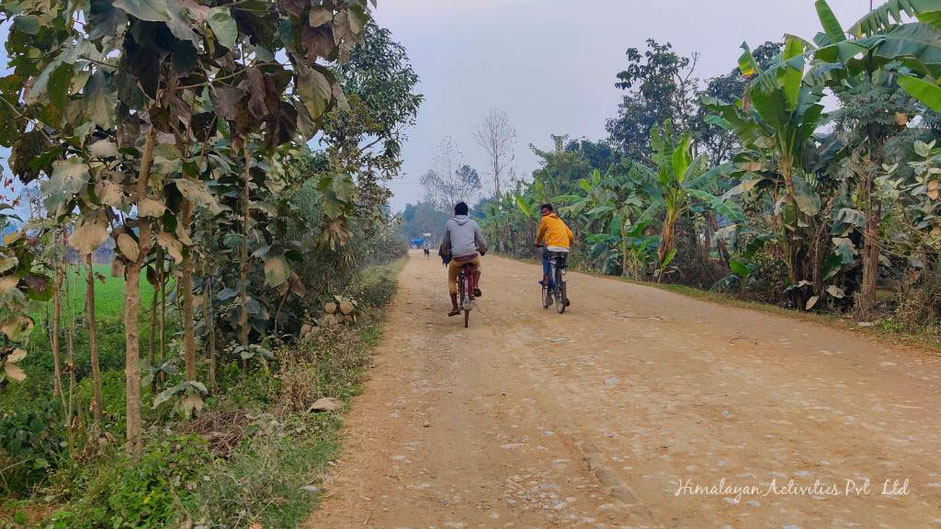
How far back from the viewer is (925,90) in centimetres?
778

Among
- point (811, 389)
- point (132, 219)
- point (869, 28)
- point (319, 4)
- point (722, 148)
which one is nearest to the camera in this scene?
point (319, 4)

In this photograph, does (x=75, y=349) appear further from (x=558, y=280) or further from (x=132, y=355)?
(x=558, y=280)

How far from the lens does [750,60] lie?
11297mm

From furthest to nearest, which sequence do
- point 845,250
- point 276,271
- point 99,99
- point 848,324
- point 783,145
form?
1. point 783,145
2. point 845,250
3. point 848,324
4. point 276,271
5. point 99,99

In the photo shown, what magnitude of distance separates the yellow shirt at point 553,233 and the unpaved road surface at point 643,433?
1990 millimetres

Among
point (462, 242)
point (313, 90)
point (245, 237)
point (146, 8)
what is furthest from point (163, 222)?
point (462, 242)

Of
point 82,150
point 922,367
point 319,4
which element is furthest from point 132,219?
point 922,367

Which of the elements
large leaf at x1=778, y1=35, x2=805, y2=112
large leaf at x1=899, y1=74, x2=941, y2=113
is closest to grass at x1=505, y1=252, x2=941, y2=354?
large leaf at x1=899, y1=74, x2=941, y2=113

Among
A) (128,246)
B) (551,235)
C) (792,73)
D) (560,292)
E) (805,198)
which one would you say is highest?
(792,73)

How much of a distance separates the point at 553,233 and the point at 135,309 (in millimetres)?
7160

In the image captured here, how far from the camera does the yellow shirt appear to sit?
10547mm

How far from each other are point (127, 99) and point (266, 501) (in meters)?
2.46

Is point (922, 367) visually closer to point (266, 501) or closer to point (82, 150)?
point (266, 501)

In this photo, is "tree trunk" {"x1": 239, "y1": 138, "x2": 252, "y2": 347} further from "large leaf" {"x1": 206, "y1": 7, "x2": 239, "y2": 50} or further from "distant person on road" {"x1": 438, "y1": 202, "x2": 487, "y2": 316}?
"distant person on road" {"x1": 438, "y1": 202, "x2": 487, "y2": 316}
